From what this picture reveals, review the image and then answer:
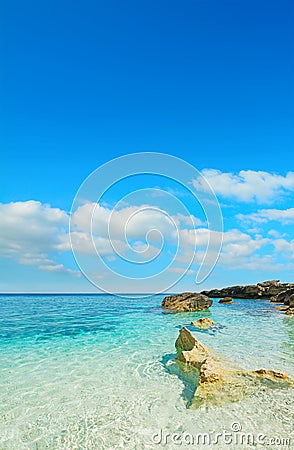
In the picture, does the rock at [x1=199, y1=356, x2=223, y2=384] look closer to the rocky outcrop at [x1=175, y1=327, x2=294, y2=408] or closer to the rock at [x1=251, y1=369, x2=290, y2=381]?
the rocky outcrop at [x1=175, y1=327, x2=294, y2=408]

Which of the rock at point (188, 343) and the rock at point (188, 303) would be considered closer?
the rock at point (188, 343)

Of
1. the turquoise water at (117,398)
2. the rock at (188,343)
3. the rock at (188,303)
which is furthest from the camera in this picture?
the rock at (188,303)

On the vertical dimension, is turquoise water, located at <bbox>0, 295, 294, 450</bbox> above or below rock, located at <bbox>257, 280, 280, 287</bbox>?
below

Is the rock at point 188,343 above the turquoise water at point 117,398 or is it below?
above

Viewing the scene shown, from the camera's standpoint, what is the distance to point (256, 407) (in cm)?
660

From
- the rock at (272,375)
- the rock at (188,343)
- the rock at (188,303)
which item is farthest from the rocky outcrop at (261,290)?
the rock at (272,375)

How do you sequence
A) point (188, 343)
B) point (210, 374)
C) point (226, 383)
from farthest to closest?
point (188, 343) → point (210, 374) → point (226, 383)

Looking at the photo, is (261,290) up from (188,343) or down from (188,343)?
up

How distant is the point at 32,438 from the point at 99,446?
1.50 meters

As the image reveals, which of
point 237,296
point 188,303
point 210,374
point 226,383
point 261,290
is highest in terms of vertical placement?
point 261,290

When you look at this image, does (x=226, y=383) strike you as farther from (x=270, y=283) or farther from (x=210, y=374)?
(x=270, y=283)

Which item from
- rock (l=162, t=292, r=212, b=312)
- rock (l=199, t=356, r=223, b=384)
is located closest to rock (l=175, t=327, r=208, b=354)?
rock (l=199, t=356, r=223, b=384)

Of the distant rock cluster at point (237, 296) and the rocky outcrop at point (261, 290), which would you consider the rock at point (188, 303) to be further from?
the rocky outcrop at point (261, 290)

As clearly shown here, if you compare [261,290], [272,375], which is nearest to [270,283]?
[261,290]
